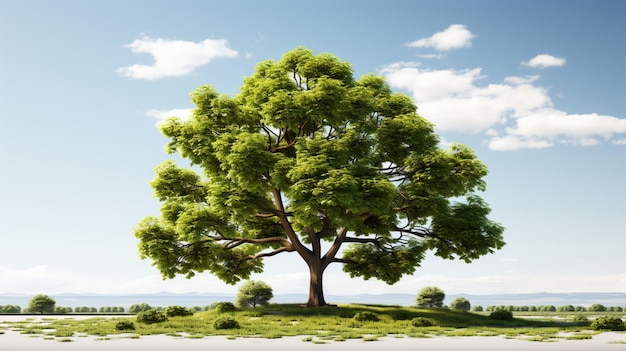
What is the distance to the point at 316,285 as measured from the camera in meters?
31.9

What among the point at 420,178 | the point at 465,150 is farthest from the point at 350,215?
the point at 465,150

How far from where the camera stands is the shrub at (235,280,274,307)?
35375 millimetres

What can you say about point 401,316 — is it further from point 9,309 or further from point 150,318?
point 9,309

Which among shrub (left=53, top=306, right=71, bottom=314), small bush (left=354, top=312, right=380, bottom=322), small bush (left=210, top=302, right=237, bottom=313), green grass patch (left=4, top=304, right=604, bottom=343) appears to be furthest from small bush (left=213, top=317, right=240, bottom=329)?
shrub (left=53, top=306, right=71, bottom=314)

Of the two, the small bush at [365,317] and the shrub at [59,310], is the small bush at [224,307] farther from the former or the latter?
the shrub at [59,310]

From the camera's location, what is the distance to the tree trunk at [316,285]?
103 feet

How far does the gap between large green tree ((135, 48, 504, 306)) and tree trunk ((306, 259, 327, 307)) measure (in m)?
0.06

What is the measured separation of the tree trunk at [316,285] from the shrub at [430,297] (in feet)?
26.7

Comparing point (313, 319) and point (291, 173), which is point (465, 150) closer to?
point (291, 173)

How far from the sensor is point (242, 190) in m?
29.3

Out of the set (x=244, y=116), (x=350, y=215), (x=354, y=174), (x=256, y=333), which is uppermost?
(x=244, y=116)

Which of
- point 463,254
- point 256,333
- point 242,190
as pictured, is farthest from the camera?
point 463,254

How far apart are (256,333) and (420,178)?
1280 cm

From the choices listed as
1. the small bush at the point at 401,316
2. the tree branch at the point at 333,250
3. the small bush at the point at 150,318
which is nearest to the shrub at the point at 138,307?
the tree branch at the point at 333,250
